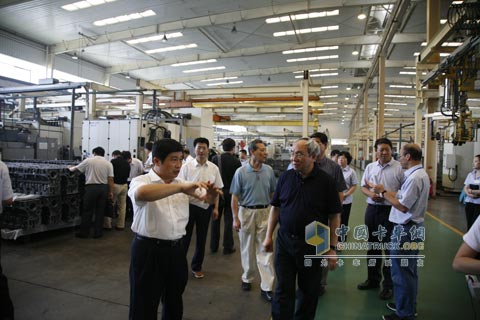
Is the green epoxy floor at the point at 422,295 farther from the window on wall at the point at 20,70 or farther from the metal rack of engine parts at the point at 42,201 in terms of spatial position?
the window on wall at the point at 20,70

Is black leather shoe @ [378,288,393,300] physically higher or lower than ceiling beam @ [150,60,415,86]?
lower

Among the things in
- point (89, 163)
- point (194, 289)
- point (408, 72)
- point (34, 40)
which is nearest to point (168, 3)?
point (89, 163)

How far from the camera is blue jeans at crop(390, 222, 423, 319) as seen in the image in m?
2.46

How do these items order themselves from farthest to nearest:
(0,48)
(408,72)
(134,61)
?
(408,72) < (134,61) < (0,48)

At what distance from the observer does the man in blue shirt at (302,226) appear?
6.76 ft

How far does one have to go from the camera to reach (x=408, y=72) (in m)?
14.4

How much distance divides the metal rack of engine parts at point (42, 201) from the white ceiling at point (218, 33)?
13.5 ft

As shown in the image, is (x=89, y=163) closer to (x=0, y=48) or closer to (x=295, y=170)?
(x=295, y=170)

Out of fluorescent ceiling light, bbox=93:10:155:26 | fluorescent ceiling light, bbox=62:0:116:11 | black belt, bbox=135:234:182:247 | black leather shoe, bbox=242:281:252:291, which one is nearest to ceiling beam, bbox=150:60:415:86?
fluorescent ceiling light, bbox=93:10:155:26

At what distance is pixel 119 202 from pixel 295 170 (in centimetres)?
456

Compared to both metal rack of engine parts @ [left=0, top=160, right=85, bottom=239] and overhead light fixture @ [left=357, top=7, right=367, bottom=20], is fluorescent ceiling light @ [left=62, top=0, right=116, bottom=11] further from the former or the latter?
overhead light fixture @ [left=357, top=7, right=367, bottom=20]

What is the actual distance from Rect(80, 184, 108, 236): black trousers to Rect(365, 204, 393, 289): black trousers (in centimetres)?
427

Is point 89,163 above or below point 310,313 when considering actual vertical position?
above

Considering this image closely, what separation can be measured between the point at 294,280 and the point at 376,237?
1445 millimetres
